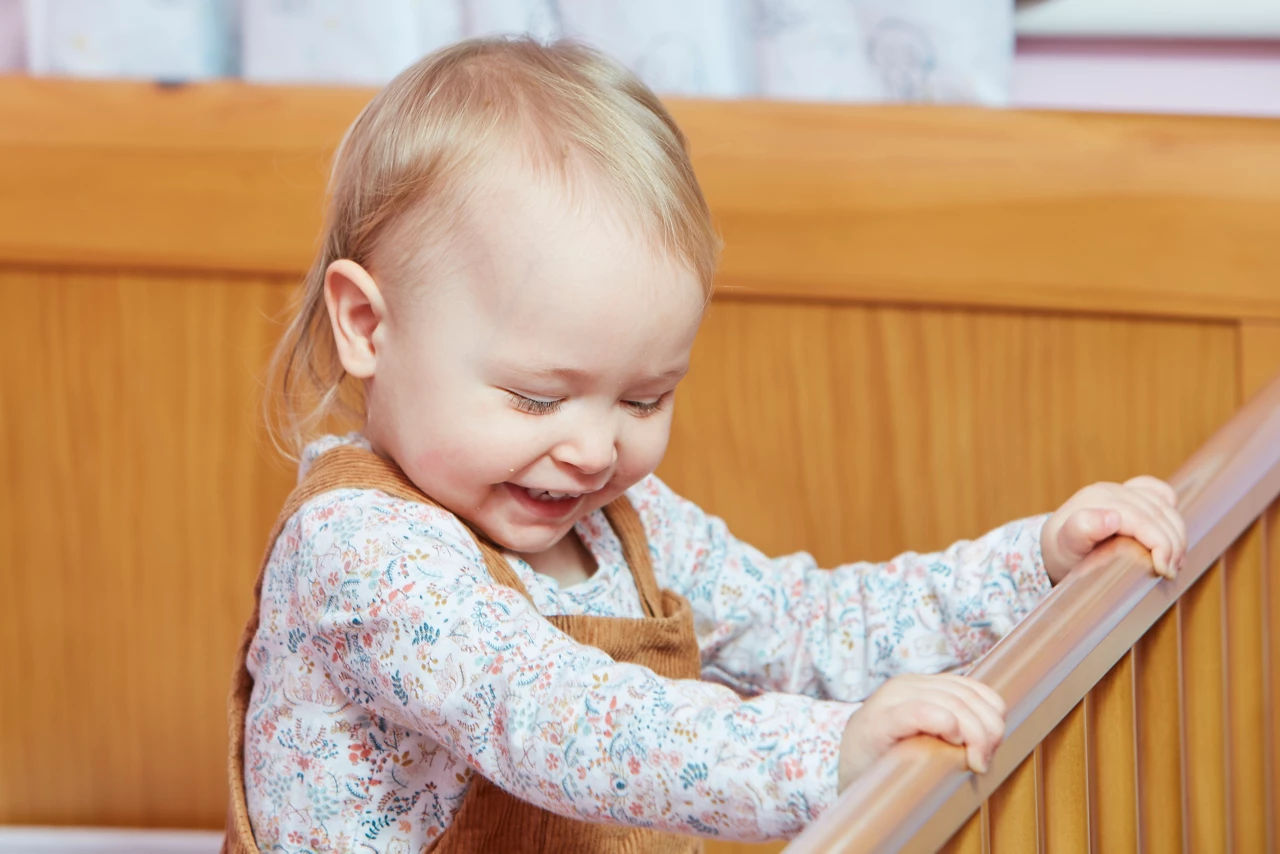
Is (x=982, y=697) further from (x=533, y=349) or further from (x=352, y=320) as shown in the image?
(x=352, y=320)

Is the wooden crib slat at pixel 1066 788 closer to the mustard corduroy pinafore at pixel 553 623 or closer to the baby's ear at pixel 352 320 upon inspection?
the mustard corduroy pinafore at pixel 553 623

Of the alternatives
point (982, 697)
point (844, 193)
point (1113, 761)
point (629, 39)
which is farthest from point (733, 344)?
point (982, 697)

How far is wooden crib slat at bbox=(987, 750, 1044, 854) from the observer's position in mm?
585

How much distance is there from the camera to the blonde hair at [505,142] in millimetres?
767

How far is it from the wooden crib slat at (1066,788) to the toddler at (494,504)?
11 cm

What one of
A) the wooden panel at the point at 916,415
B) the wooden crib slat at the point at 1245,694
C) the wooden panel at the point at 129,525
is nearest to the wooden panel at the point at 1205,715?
the wooden crib slat at the point at 1245,694

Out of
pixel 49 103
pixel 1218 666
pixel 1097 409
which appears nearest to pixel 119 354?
pixel 49 103

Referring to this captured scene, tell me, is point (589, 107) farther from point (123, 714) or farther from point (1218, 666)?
point (123, 714)

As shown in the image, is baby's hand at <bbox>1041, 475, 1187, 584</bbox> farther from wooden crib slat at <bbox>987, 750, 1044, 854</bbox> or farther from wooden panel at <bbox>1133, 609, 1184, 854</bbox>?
wooden crib slat at <bbox>987, 750, 1044, 854</bbox>

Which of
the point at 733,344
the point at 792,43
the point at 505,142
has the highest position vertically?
the point at 792,43

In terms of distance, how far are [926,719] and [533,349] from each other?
0.29 metres

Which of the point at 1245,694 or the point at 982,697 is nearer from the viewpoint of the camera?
the point at 982,697

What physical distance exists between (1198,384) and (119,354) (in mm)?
908

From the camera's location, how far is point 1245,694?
2.79 ft
